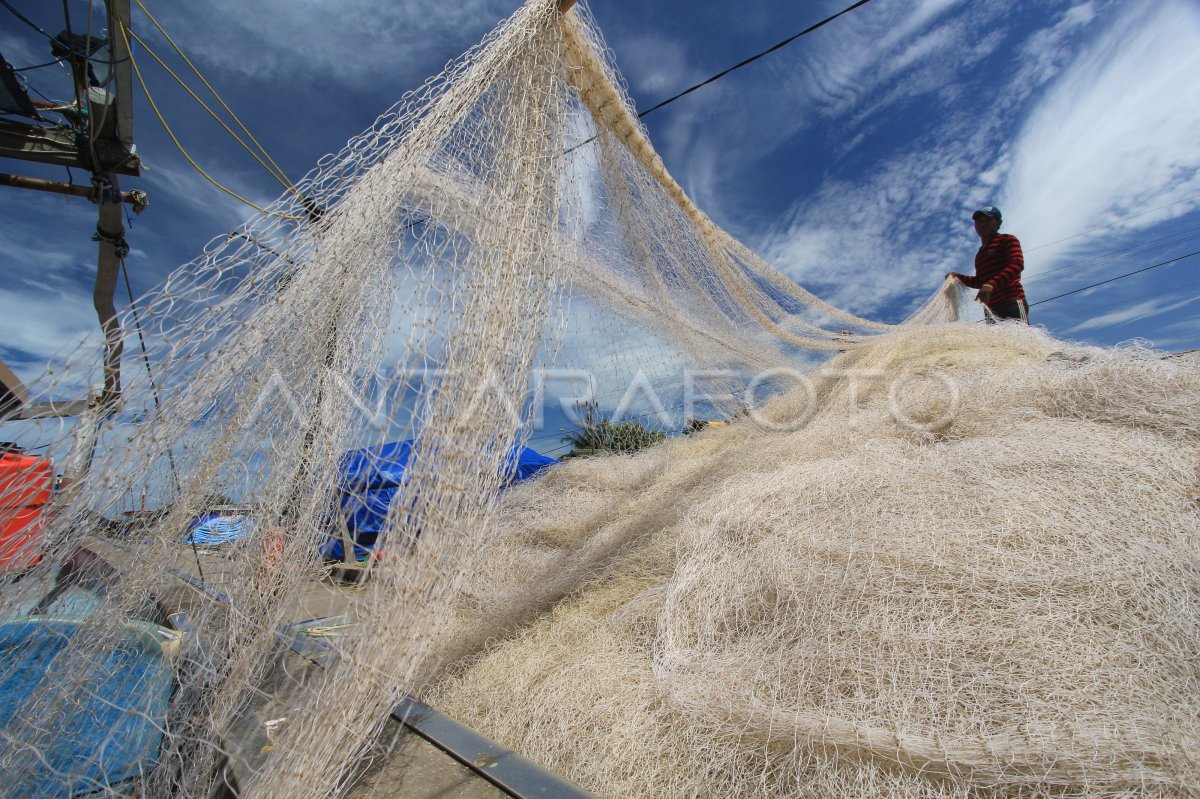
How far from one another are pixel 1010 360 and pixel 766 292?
173 cm

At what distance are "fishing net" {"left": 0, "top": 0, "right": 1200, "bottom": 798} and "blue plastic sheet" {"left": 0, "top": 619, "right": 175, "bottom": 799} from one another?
0.06ft

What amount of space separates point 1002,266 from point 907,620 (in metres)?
4.23

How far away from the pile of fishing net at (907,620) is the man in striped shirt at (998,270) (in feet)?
5.71

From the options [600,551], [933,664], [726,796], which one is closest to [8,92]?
[600,551]

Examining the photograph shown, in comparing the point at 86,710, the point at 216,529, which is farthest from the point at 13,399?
the point at 86,710

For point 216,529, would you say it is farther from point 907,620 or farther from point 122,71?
point 122,71

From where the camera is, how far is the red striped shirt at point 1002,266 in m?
4.36

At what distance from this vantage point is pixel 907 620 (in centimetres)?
152

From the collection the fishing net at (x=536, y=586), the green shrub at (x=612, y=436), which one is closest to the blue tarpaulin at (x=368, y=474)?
the fishing net at (x=536, y=586)

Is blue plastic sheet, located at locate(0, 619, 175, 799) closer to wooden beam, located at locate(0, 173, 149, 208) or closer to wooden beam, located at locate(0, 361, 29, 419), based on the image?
wooden beam, located at locate(0, 361, 29, 419)

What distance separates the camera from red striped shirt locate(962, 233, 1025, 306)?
14.3ft

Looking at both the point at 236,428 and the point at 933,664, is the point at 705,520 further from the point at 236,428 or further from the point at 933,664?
the point at 236,428

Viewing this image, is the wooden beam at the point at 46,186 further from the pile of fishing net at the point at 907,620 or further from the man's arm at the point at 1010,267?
the man's arm at the point at 1010,267

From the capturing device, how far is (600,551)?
3053 millimetres
